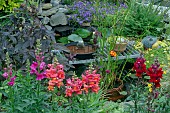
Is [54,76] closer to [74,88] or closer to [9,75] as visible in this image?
[74,88]

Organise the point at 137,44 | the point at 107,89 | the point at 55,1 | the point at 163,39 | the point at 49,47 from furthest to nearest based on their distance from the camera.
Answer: the point at 55,1
the point at 163,39
the point at 137,44
the point at 107,89
the point at 49,47

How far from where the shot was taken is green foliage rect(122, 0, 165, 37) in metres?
5.79

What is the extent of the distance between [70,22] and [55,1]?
69 centimetres

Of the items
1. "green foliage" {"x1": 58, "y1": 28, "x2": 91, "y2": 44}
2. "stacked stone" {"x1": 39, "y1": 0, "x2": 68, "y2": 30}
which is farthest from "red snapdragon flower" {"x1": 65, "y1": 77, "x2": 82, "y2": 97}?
"stacked stone" {"x1": 39, "y1": 0, "x2": 68, "y2": 30}

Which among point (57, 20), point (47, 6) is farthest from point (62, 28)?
point (47, 6)

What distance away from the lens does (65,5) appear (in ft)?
21.4

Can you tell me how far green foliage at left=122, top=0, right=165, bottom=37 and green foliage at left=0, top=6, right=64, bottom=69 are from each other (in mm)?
2617

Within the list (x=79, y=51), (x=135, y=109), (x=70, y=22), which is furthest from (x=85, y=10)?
(x=135, y=109)

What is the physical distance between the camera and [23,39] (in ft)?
11.1

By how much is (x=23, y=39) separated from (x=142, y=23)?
2871 millimetres

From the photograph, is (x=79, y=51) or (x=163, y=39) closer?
(x=79, y=51)

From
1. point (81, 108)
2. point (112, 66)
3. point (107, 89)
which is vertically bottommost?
point (107, 89)

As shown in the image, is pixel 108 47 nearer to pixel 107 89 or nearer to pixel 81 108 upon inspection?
pixel 107 89

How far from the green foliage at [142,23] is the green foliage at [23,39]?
2617 millimetres
